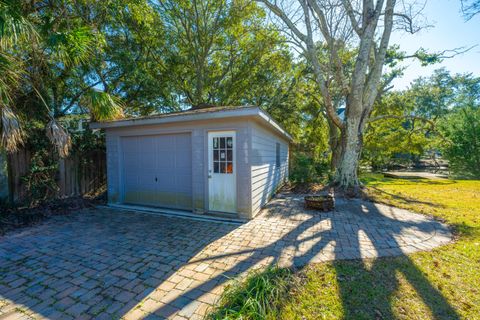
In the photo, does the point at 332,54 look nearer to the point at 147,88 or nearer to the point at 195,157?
the point at 195,157

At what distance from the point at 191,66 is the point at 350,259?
37.2 ft

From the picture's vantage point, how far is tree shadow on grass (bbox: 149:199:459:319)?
2225 millimetres

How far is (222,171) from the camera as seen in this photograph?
5.18m

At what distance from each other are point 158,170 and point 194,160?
1.32 m

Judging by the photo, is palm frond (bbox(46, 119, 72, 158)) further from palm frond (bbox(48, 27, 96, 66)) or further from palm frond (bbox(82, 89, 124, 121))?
palm frond (bbox(48, 27, 96, 66))

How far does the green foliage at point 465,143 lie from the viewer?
13.0 meters

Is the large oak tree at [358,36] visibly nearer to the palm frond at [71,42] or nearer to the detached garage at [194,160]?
the detached garage at [194,160]

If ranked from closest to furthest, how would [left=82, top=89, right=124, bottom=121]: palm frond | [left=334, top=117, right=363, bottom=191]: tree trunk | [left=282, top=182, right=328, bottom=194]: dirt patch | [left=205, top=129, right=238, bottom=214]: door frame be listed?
[left=205, top=129, right=238, bottom=214]: door frame < [left=82, top=89, right=124, bottom=121]: palm frond < [left=334, top=117, right=363, bottom=191]: tree trunk < [left=282, top=182, right=328, bottom=194]: dirt patch

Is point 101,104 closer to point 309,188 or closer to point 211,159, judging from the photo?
point 211,159

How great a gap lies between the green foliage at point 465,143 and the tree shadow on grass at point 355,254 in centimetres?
1260

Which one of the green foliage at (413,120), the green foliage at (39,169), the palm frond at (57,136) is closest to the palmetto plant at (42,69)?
the palm frond at (57,136)

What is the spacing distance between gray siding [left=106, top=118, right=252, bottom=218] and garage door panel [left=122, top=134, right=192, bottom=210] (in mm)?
193

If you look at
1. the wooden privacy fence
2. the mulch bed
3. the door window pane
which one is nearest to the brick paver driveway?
the mulch bed

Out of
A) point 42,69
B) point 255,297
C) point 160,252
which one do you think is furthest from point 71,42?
point 255,297
